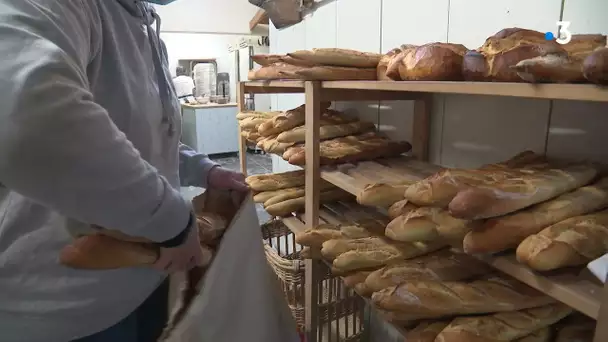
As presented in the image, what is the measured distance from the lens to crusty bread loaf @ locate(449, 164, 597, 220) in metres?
0.69

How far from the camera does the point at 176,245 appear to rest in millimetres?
724

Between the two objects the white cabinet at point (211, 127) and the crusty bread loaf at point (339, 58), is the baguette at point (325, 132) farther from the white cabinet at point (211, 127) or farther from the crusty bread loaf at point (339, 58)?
the white cabinet at point (211, 127)

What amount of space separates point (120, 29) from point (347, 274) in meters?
0.72

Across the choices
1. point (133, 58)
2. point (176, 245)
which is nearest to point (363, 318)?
point (176, 245)

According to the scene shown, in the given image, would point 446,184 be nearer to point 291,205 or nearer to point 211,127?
point 291,205

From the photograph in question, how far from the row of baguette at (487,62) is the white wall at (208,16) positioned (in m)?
5.85

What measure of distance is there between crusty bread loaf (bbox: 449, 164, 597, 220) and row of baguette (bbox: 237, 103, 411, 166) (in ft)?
2.11

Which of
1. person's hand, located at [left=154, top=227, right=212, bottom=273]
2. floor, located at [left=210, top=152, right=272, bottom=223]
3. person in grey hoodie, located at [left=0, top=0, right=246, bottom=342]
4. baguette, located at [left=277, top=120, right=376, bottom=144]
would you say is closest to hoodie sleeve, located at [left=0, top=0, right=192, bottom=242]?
person in grey hoodie, located at [left=0, top=0, right=246, bottom=342]

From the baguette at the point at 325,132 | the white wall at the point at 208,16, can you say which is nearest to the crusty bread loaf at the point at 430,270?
the baguette at the point at 325,132

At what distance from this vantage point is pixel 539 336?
0.77 meters

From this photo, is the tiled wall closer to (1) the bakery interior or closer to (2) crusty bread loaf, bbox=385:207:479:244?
(1) the bakery interior

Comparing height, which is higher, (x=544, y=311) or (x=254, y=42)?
(x=254, y=42)

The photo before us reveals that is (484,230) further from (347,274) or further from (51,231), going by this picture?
(51,231)

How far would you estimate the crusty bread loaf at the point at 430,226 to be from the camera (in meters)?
0.78
